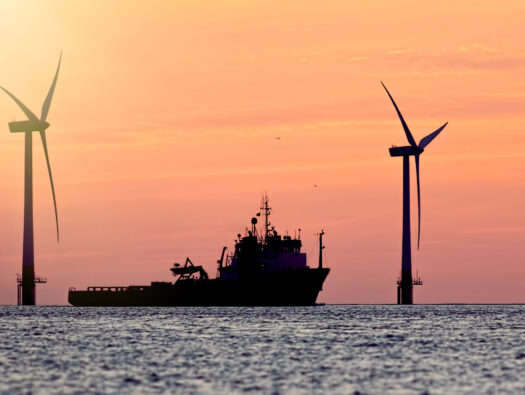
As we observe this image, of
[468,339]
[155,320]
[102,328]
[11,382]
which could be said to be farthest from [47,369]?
[155,320]

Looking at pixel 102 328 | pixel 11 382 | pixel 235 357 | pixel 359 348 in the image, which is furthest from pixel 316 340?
pixel 11 382

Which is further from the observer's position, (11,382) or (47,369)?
(47,369)

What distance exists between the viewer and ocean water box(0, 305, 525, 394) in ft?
229

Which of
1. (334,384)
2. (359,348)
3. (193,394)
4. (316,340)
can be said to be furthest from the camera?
(316,340)

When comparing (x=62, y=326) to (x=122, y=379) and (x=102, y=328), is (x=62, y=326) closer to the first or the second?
(x=102, y=328)

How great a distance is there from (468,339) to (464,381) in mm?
45609

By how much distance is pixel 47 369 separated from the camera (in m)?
81.2

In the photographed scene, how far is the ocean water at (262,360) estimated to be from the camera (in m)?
69.9

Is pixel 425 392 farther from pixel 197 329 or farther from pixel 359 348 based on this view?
pixel 197 329

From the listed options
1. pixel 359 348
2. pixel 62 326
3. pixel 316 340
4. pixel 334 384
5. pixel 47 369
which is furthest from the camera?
pixel 62 326

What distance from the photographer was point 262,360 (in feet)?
289

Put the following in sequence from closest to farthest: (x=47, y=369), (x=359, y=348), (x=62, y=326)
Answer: (x=47, y=369) < (x=359, y=348) < (x=62, y=326)

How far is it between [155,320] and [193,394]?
102m

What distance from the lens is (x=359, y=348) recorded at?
102 m
